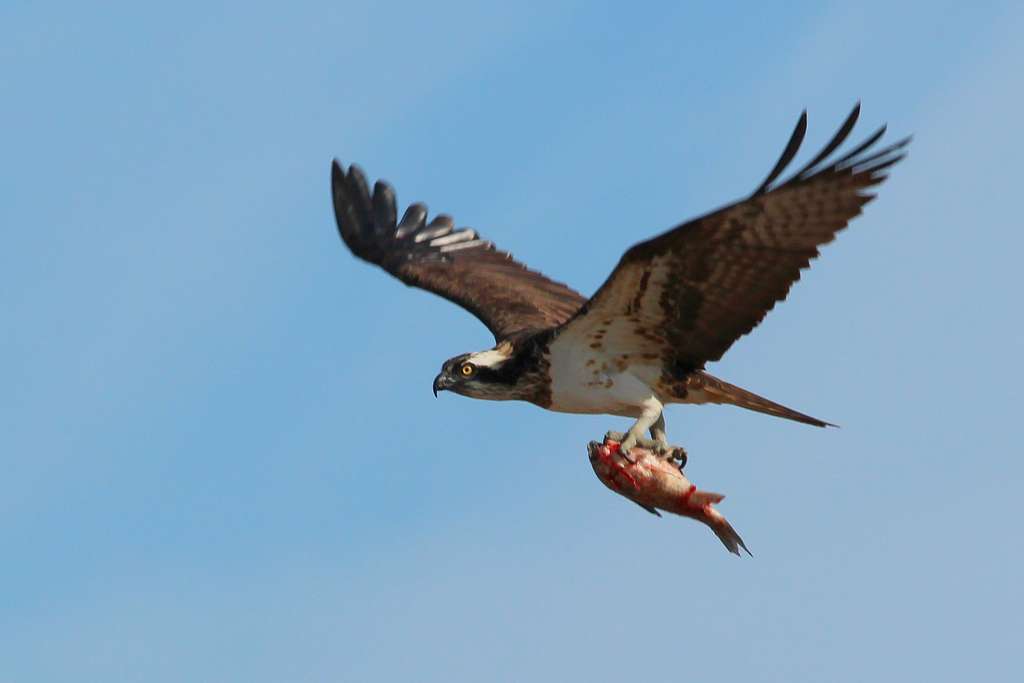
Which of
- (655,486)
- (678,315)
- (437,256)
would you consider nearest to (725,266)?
(678,315)

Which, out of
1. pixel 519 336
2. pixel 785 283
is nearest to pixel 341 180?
pixel 519 336

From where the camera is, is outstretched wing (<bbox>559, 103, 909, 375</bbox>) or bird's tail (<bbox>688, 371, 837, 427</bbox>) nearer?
outstretched wing (<bbox>559, 103, 909, 375</bbox>)

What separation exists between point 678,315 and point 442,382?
5.98 feet

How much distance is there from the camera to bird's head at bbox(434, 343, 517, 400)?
12016 mm

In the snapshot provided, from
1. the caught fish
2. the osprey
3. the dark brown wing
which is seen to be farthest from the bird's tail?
the dark brown wing

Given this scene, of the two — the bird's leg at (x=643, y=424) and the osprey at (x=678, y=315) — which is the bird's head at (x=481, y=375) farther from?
the bird's leg at (x=643, y=424)

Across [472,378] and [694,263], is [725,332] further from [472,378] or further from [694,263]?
[472,378]

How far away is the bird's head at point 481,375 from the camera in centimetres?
1202

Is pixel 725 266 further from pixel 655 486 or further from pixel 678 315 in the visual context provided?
pixel 655 486

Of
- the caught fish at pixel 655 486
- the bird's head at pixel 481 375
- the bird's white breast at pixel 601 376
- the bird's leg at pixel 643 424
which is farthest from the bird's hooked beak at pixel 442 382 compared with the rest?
the caught fish at pixel 655 486

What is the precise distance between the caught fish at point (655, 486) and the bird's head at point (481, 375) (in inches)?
59.4

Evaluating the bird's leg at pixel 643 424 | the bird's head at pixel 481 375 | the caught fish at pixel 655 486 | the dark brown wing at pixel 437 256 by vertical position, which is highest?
the dark brown wing at pixel 437 256

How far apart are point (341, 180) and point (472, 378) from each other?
4458 millimetres

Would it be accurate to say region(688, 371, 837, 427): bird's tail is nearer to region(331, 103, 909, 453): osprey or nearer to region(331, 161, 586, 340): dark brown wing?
region(331, 103, 909, 453): osprey
